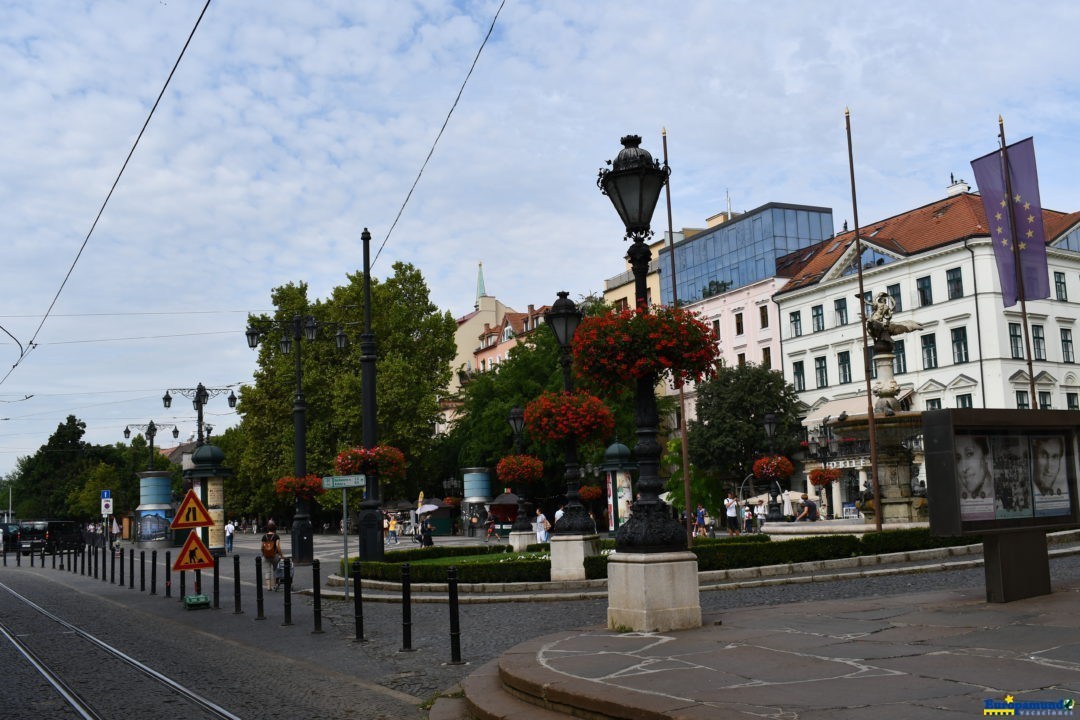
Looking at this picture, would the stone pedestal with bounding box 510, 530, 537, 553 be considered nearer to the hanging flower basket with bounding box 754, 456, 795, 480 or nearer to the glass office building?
the hanging flower basket with bounding box 754, 456, 795, 480

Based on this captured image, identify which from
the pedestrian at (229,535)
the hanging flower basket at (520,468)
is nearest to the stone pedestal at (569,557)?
the hanging flower basket at (520,468)

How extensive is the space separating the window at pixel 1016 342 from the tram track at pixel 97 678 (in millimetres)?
46084

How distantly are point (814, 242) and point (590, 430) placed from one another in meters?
47.5

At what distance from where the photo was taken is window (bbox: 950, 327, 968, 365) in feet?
167

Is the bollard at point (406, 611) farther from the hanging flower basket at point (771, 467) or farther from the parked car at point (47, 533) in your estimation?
the parked car at point (47, 533)

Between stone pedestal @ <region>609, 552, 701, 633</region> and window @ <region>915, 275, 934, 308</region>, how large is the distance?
154 feet

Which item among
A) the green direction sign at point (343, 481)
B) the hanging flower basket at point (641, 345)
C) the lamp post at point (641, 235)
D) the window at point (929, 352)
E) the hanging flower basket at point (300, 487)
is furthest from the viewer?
the window at point (929, 352)

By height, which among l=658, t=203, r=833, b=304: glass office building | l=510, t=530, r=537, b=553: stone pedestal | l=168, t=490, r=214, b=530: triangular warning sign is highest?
l=658, t=203, r=833, b=304: glass office building

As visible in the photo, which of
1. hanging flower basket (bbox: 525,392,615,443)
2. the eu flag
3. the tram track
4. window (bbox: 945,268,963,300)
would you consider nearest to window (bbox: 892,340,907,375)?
window (bbox: 945,268,963,300)

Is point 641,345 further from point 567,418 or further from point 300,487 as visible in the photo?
point 300,487

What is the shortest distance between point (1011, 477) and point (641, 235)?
15.5ft

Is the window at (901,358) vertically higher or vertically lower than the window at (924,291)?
lower

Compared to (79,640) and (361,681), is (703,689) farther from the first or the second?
(79,640)

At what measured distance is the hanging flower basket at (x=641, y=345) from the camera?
10945mm
